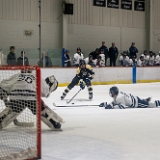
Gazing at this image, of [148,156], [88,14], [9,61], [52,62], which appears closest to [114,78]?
[52,62]

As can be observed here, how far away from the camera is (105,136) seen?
223 inches

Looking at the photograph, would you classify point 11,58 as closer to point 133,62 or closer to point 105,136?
point 133,62

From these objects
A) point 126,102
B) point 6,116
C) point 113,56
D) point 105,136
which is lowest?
point 105,136

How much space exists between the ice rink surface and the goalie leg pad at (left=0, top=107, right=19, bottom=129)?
0.48 meters

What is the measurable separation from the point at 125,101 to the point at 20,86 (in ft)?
11.5

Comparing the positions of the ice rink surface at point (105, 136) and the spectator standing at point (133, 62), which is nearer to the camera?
the ice rink surface at point (105, 136)

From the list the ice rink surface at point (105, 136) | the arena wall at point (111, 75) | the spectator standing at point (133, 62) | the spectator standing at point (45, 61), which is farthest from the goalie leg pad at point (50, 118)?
the spectator standing at point (133, 62)

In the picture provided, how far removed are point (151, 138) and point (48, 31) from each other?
14.7 m

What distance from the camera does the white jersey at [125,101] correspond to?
8352mm

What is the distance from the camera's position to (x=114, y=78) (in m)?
16.5

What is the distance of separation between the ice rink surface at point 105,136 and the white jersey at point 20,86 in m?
0.61

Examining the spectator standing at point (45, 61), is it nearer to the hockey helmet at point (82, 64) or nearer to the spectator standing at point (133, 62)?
the spectator standing at point (133, 62)

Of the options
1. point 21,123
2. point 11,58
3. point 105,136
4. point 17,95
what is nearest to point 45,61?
point 11,58

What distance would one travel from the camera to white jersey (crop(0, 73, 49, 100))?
17.2 ft
